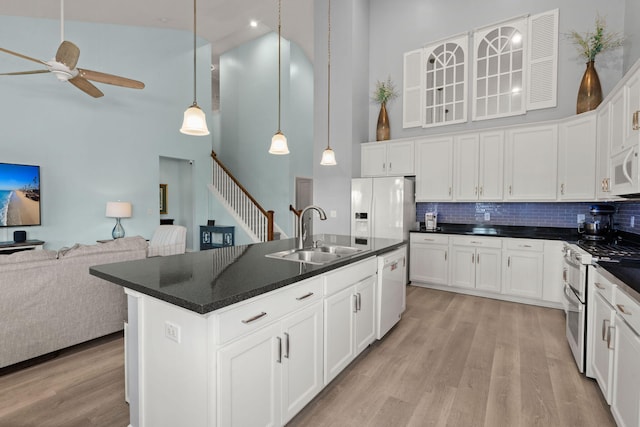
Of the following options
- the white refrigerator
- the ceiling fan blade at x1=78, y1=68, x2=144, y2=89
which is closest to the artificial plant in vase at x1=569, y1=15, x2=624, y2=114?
the white refrigerator

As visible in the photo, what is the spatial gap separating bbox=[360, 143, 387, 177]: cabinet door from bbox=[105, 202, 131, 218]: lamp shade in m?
4.30

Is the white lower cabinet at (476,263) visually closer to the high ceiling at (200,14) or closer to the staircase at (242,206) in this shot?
the staircase at (242,206)

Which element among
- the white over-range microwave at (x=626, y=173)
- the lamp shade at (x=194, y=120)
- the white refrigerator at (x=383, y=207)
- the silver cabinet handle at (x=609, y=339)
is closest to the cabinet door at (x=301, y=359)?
the lamp shade at (x=194, y=120)

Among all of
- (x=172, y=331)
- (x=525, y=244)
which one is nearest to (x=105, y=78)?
(x=172, y=331)

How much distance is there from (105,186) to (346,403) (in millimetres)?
5879

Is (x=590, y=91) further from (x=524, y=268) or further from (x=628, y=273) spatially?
(x=628, y=273)

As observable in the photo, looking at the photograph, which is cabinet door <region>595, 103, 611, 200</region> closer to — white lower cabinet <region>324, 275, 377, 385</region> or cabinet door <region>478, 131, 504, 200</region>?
cabinet door <region>478, 131, 504, 200</region>

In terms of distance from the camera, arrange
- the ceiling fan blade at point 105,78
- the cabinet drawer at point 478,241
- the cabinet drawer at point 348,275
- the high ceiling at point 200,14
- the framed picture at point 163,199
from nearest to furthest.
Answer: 1. the cabinet drawer at point 348,275
2. the ceiling fan blade at point 105,78
3. the cabinet drawer at point 478,241
4. the high ceiling at point 200,14
5. the framed picture at point 163,199

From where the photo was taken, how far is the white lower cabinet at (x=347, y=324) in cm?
204

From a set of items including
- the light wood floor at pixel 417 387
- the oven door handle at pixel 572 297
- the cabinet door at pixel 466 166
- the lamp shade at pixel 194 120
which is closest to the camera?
the light wood floor at pixel 417 387

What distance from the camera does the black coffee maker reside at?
3.34 m

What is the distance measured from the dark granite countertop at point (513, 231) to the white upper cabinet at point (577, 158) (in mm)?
529

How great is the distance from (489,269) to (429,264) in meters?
0.80

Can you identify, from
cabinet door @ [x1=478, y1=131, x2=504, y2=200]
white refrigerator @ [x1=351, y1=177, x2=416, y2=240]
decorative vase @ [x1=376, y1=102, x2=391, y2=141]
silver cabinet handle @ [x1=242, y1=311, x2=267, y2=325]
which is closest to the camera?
silver cabinet handle @ [x1=242, y1=311, x2=267, y2=325]
